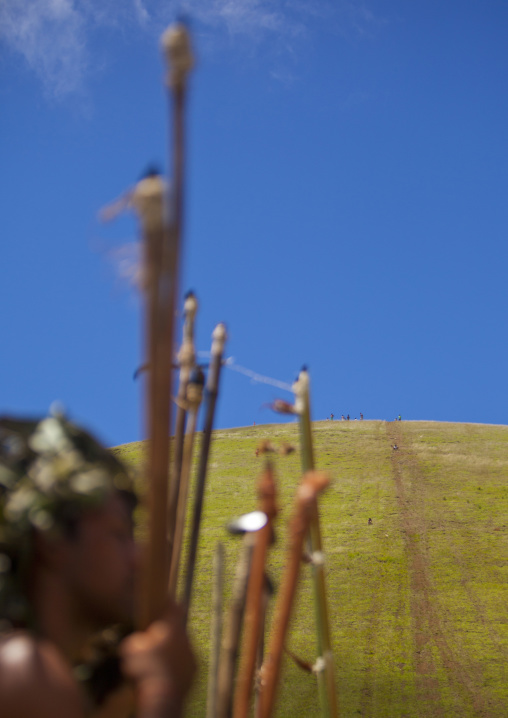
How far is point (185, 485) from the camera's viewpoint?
1494 millimetres

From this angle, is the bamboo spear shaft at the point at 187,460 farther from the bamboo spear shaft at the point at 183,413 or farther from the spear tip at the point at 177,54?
the spear tip at the point at 177,54

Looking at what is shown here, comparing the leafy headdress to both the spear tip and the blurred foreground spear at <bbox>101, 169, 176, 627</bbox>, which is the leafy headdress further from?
the spear tip

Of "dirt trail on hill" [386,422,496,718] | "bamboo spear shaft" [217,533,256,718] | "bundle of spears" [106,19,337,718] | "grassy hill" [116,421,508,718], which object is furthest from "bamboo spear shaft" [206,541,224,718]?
"dirt trail on hill" [386,422,496,718]

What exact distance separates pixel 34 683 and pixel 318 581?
105 centimetres

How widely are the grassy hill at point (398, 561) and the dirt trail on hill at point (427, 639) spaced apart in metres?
0.04

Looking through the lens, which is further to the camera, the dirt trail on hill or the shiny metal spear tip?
the dirt trail on hill

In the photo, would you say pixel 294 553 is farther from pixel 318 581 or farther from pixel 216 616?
pixel 318 581

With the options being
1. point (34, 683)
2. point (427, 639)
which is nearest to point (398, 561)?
point (427, 639)

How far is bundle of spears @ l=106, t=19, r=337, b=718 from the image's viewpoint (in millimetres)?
722

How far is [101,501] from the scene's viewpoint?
0.99 m

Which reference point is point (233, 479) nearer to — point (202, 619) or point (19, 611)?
point (202, 619)

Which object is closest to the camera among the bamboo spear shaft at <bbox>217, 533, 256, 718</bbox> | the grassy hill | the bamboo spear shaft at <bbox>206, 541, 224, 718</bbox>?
the bamboo spear shaft at <bbox>217, 533, 256, 718</bbox>

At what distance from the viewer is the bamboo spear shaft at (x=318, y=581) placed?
1793 millimetres

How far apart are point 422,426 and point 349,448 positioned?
5388mm
